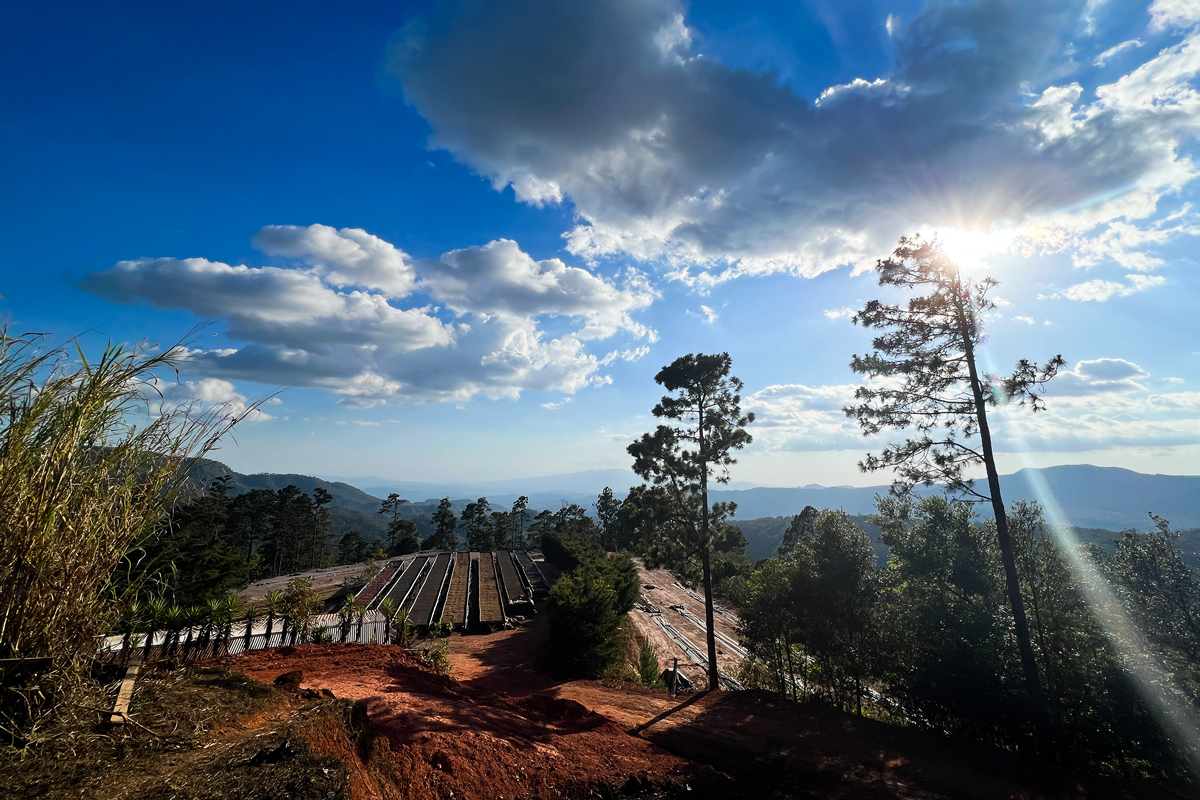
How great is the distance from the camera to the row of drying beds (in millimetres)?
27763

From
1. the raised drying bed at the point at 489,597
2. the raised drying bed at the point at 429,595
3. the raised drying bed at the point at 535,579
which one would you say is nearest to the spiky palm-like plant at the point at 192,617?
the raised drying bed at the point at 429,595

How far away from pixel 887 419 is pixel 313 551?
74.2 meters

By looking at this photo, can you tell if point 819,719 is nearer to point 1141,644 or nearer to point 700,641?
point 1141,644

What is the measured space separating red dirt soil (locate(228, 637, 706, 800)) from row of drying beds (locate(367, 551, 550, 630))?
11289mm

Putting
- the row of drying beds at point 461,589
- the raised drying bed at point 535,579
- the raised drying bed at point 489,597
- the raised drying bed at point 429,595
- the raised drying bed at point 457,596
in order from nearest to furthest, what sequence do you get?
the raised drying bed at point 429,595 → the raised drying bed at point 457,596 → the raised drying bed at point 489,597 → the row of drying beds at point 461,589 → the raised drying bed at point 535,579

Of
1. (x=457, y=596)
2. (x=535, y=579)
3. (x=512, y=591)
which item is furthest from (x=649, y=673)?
(x=535, y=579)

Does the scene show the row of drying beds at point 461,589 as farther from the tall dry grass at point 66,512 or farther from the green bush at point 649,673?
the tall dry grass at point 66,512

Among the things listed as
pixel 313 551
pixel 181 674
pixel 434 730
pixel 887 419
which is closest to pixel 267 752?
pixel 181 674

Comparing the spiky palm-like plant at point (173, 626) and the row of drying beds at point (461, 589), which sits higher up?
the spiky palm-like plant at point (173, 626)

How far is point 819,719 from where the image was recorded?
11641 mm

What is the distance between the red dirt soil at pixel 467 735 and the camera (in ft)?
17.6

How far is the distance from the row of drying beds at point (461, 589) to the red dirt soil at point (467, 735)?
1129cm

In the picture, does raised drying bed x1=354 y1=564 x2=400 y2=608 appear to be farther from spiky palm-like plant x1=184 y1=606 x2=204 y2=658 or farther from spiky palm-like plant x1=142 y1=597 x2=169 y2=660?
spiky palm-like plant x1=142 y1=597 x2=169 y2=660

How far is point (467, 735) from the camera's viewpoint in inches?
252
